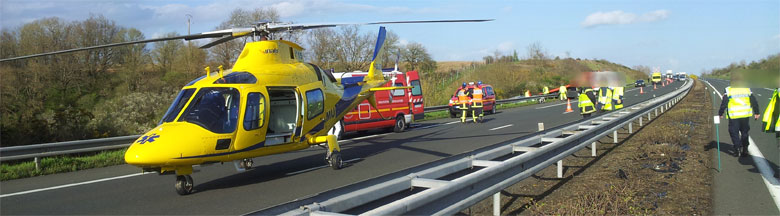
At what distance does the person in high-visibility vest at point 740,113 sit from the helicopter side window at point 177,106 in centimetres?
1034

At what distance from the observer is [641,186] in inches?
295

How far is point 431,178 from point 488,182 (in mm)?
738

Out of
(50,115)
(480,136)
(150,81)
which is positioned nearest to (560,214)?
(480,136)

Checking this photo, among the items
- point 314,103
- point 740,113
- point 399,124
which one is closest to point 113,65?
point 399,124

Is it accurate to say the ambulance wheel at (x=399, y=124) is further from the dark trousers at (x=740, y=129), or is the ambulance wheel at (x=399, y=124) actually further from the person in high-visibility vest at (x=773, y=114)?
the person in high-visibility vest at (x=773, y=114)

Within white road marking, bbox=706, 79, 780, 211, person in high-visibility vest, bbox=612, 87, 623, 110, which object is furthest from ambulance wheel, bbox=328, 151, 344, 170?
person in high-visibility vest, bbox=612, 87, 623, 110

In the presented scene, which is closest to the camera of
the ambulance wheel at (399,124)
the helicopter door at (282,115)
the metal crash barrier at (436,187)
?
the metal crash barrier at (436,187)

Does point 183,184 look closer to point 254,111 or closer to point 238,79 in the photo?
point 254,111

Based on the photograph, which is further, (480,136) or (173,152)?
(480,136)

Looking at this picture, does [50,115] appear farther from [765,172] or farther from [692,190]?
[765,172]

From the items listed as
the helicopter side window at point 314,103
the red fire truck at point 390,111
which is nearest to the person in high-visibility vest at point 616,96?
the red fire truck at point 390,111

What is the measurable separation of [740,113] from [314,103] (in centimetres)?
854

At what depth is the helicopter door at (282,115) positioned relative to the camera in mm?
9406

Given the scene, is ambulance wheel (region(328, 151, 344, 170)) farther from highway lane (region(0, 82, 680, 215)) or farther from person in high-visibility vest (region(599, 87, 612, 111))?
person in high-visibility vest (region(599, 87, 612, 111))
